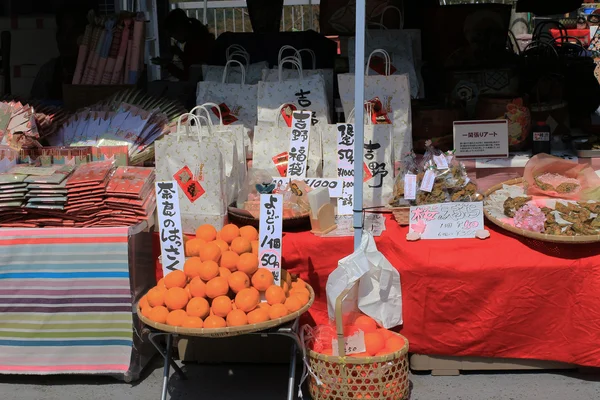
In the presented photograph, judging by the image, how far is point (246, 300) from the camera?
3.30 meters

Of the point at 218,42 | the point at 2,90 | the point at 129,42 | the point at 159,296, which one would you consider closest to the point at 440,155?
the point at 159,296

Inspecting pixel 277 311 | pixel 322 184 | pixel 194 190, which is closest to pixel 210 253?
pixel 277 311

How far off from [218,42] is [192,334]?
9.16 feet

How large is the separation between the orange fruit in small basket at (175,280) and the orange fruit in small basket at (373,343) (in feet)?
2.79

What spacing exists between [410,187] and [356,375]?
42.0 inches

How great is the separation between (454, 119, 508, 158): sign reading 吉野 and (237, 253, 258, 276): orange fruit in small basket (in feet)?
4.87

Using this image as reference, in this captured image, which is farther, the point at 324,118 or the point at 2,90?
the point at 2,90

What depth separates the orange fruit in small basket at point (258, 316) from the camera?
326 centimetres

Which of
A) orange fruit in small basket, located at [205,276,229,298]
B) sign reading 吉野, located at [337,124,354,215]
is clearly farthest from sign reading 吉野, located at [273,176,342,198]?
orange fruit in small basket, located at [205,276,229,298]

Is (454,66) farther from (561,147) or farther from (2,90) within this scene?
(2,90)

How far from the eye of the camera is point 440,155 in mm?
4137

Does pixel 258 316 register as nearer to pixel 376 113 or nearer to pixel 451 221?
pixel 451 221

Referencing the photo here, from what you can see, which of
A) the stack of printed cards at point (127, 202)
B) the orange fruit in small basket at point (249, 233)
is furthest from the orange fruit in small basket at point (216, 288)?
the stack of printed cards at point (127, 202)

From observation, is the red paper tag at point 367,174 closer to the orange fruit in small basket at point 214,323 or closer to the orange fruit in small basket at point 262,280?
the orange fruit in small basket at point 262,280
